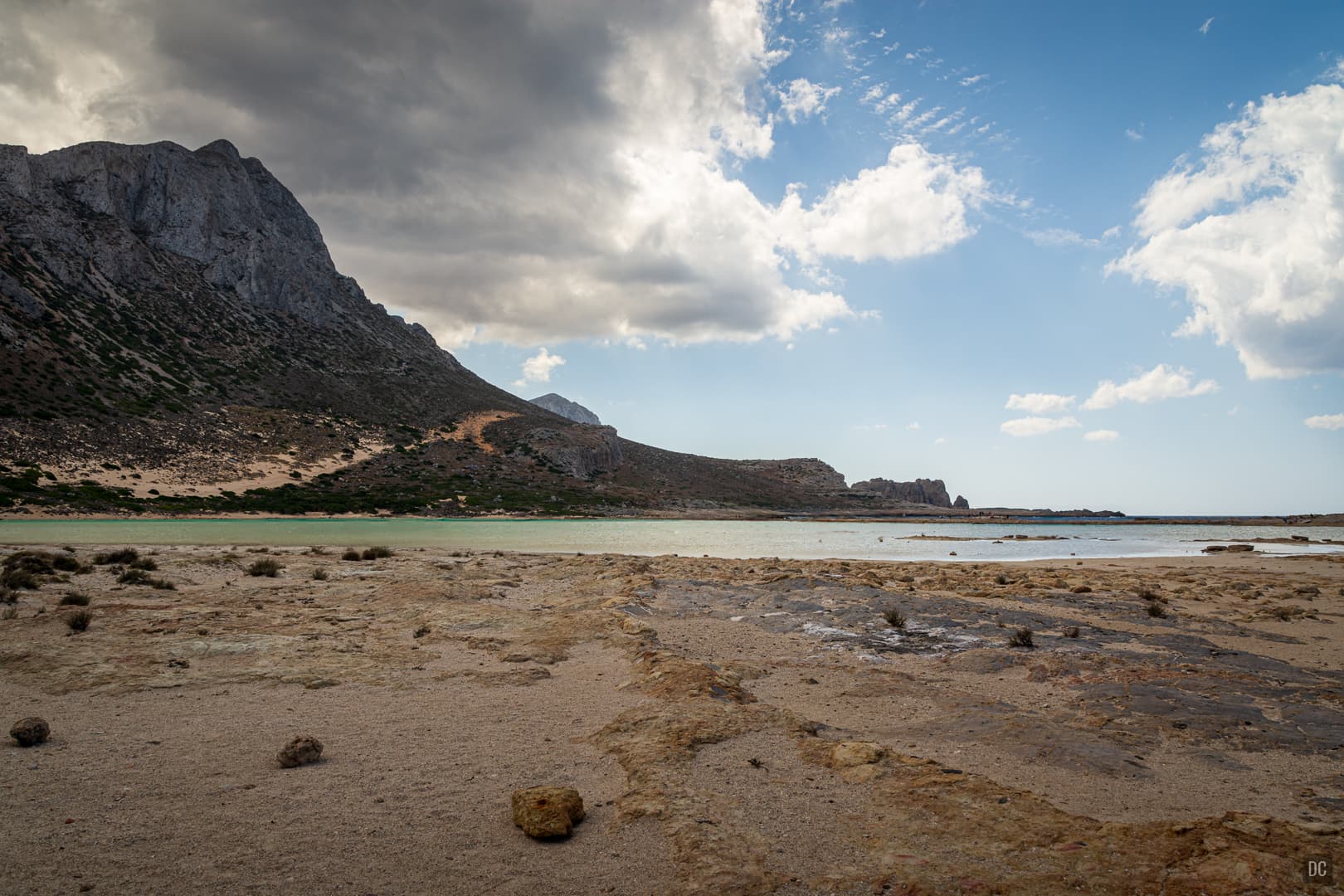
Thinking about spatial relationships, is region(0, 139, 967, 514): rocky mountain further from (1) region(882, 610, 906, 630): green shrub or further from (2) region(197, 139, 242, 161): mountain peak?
(1) region(882, 610, 906, 630): green shrub

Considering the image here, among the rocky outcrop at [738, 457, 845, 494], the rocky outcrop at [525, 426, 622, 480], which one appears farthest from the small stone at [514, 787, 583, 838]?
the rocky outcrop at [738, 457, 845, 494]

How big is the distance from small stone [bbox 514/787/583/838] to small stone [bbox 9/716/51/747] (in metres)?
4.98

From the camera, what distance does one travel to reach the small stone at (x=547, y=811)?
182 inches

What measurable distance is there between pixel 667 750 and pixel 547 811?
1842mm

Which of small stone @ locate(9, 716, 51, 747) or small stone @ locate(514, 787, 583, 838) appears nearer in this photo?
small stone @ locate(514, 787, 583, 838)

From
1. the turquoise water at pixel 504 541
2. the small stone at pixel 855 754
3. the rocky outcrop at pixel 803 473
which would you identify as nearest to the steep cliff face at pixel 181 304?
the turquoise water at pixel 504 541

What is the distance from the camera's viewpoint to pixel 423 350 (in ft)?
437

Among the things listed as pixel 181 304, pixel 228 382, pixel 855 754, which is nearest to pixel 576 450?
pixel 228 382

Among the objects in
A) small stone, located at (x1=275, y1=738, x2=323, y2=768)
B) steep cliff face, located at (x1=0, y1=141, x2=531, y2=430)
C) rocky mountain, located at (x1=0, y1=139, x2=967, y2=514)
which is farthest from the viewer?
steep cliff face, located at (x1=0, y1=141, x2=531, y2=430)

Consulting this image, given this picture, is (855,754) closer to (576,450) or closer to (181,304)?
(576,450)

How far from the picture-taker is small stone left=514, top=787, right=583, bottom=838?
182 inches

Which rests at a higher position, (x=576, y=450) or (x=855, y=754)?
(x=576, y=450)

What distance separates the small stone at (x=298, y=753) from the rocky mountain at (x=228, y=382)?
63.0 metres

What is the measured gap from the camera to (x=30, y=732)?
19.5ft
